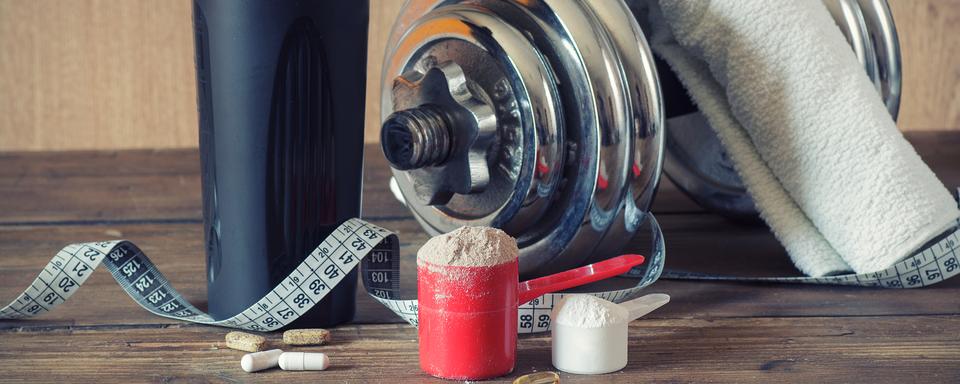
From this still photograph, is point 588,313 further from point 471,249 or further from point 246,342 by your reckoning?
point 246,342

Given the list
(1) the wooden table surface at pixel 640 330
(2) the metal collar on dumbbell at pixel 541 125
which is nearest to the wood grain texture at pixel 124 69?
(1) the wooden table surface at pixel 640 330

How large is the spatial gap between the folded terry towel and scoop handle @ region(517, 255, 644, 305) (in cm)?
22

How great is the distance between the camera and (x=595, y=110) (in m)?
0.82

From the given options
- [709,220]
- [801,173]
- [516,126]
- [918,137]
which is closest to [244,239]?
[516,126]

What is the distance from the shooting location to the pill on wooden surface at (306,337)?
30.4 inches

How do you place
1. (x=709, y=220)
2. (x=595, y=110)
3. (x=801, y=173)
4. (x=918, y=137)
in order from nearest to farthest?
(x=595, y=110) < (x=801, y=173) < (x=709, y=220) < (x=918, y=137)

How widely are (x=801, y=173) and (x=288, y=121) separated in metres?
0.45

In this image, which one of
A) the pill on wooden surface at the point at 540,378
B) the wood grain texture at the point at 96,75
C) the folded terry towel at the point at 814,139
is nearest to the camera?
the pill on wooden surface at the point at 540,378

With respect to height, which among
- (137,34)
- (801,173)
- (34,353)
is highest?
(137,34)

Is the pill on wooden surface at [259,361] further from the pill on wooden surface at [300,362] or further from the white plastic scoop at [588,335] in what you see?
the white plastic scoop at [588,335]

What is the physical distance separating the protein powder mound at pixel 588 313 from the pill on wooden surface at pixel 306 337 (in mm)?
175

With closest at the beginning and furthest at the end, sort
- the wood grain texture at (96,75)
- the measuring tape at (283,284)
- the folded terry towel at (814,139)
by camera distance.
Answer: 1. the measuring tape at (283,284)
2. the folded terry towel at (814,139)
3. the wood grain texture at (96,75)

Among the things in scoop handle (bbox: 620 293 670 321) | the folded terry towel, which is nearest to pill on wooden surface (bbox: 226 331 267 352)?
scoop handle (bbox: 620 293 670 321)

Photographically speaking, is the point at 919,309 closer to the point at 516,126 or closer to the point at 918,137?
the point at 516,126
